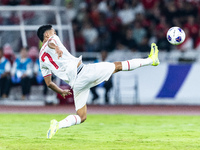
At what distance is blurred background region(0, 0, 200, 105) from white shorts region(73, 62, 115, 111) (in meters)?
9.91

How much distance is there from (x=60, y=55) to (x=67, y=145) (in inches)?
62.6

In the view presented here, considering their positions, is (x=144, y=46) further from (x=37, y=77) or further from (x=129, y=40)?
(x=37, y=77)

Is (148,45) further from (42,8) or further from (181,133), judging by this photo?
(181,133)

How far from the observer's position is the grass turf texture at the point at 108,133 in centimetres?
936

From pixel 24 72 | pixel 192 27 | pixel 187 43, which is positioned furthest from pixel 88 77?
pixel 192 27

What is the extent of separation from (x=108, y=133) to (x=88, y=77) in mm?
2358

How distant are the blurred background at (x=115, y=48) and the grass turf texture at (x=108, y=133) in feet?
13.3

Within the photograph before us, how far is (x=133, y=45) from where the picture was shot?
68.4 ft

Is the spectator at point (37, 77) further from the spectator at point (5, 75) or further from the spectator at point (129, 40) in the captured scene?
the spectator at point (129, 40)

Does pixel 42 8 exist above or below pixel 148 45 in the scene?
above

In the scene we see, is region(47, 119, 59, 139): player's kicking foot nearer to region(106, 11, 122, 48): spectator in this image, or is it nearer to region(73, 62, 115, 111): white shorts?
region(73, 62, 115, 111): white shorts

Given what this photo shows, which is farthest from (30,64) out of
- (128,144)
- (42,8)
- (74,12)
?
(128,144)

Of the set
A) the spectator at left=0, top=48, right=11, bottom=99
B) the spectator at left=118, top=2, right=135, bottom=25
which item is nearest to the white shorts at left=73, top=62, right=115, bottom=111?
the spectator at left=0, top=48, right=11, bottom=99

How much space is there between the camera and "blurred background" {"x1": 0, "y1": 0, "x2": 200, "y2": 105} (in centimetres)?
Answer: 1975
